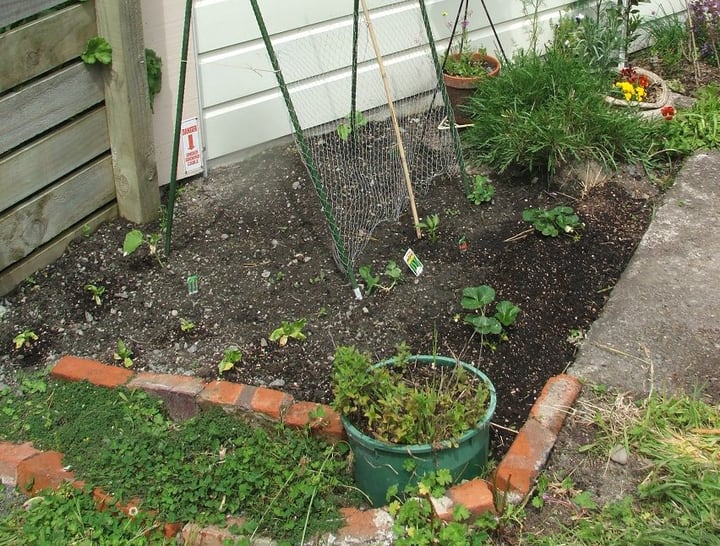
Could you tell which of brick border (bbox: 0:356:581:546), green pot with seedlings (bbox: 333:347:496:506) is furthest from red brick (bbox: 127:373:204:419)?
green pot with seedlings (bbox: 333:347:496:506)

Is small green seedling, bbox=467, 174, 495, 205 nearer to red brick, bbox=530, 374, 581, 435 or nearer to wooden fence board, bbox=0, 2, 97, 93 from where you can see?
red brick, bbox=530, 374, 581, 435

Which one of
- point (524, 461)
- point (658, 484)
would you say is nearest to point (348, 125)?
point (524, 461)

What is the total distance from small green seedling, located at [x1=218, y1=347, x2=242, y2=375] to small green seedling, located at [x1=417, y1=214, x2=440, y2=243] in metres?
1.13

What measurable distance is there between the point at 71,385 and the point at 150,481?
0.60m

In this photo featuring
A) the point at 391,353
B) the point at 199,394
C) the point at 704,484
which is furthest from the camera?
the point at 391,353

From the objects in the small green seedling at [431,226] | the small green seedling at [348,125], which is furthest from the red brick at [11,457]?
the small green seedling at [348,125]

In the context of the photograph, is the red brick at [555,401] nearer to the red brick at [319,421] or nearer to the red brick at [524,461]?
the red brick at [524,461]

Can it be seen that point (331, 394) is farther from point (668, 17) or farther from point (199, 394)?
point (668, 17)

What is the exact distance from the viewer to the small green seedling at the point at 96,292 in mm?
3912

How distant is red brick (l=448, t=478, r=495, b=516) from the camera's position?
9.23 feet

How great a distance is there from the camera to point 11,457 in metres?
3.22

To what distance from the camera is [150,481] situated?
3.12 metres

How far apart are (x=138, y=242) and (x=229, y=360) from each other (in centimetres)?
90

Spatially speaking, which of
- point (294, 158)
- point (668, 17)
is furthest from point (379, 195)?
point (668, 17)
